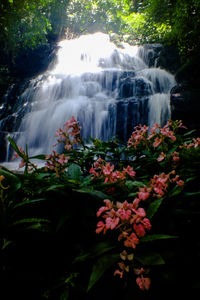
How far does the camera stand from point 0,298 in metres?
0.73

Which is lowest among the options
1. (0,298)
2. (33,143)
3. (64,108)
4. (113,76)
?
(0,298)

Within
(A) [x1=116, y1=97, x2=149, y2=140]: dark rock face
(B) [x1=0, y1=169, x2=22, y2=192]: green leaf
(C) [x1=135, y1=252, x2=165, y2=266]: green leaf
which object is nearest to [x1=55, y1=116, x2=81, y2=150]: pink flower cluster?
(B) [x1=0, y1=169, x2=22, y2=192]: green leaf

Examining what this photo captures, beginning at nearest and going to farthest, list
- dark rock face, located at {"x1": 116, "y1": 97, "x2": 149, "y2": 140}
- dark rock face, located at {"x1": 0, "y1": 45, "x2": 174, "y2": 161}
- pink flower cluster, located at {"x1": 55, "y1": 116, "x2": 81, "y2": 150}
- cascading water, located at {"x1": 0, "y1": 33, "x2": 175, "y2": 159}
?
1. pink flower cluster, located at {"x1": 55, "y1": 116, "x2": 81, "y2": 150}
2. dark rock face, located at {"x1": 116, "y1": 97, "x2": 149, "y2": 140}
3. cascading water, located at {"x1": 0, "y1": 33, "x2": 175, "y2": 159}
4. dark rock face, located at {"x1": 0, "y1": 45, "x2": 174, "y2": 161}

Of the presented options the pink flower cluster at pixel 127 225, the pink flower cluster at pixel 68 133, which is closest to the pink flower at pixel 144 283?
the pink flower cluster at pixel 127 225

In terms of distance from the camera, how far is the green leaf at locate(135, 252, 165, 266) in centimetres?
66

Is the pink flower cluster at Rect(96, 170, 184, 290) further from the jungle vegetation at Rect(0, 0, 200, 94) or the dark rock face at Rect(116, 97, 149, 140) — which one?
the jungle vegetation at Rect(0, 0, 200, 94)

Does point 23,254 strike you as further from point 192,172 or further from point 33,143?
point 33,143

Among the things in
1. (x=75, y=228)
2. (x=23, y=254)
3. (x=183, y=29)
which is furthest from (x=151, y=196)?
(x=183, y=29)

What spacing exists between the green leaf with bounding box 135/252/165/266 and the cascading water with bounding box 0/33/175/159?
6.53 metres

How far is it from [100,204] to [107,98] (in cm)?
876

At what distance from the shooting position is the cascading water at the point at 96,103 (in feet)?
23.8

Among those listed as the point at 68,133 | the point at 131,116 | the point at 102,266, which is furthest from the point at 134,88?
the point at 102,266

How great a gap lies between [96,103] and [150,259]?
8218mm

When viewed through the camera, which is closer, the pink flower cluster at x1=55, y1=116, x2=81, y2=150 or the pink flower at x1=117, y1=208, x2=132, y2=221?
the pink flower at x1=117, y1=208, x2=132, y2=221
